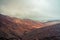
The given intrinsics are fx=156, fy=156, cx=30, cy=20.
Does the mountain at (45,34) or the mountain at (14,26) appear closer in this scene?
the mountain at (45,34)

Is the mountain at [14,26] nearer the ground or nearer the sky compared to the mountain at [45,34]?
nearer the sky

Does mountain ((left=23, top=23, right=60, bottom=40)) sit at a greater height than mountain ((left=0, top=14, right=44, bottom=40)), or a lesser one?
lesser

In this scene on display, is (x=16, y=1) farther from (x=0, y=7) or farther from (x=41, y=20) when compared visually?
(x=41, y=20)

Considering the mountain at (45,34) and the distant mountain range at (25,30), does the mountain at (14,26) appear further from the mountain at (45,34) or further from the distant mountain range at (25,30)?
the mountain at (45,34)

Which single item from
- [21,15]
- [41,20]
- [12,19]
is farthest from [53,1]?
[12,19]

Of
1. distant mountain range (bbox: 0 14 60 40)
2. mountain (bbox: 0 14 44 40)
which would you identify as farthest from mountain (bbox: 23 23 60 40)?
mountain (bbox: 0 14 44 40)

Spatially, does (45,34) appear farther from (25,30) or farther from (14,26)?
(14,26)

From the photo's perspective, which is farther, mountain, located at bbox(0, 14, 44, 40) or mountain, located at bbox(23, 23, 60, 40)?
mountain, located at bbox(0, 14, 44, 40)

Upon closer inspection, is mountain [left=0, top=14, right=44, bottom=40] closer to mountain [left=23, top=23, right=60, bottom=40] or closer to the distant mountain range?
the distant mountain range

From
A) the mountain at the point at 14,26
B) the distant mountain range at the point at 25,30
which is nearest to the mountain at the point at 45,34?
the distant mountain range at the point at 25,30
